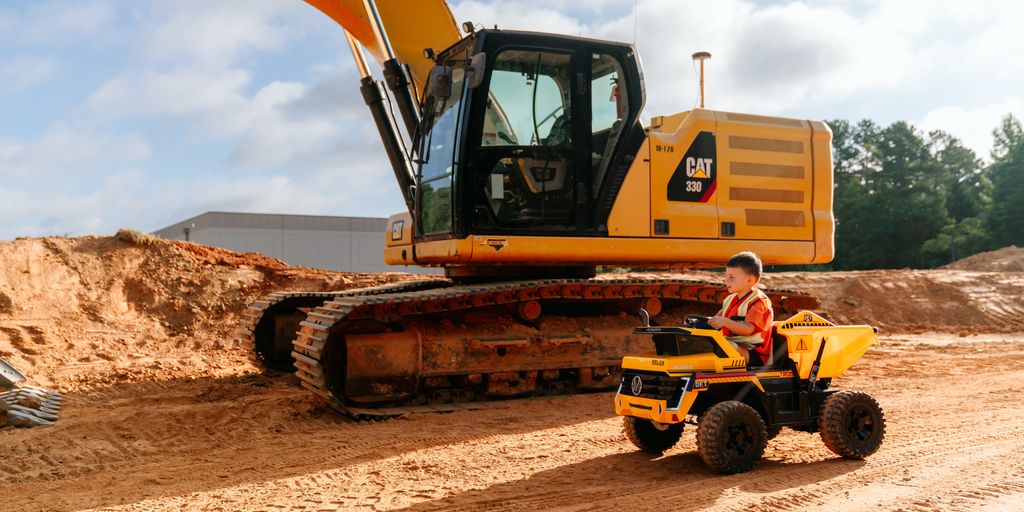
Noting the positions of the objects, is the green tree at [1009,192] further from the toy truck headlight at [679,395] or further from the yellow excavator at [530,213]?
the toy truck headlight at [679,395]

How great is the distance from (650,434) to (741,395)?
26.5 inches

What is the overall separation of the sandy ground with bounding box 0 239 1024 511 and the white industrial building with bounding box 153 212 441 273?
16.6 metres

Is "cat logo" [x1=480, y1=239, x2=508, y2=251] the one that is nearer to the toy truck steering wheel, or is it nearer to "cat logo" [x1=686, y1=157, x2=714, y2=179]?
"cat logo" [x1=686, y1=157, x2=714, y2=179]

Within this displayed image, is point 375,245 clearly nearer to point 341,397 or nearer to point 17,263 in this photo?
point 17,263

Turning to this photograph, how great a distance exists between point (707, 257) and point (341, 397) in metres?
4.06

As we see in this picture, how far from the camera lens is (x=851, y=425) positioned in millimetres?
5203

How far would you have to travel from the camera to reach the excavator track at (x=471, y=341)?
23.5 ft

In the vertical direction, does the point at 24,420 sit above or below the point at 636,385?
below

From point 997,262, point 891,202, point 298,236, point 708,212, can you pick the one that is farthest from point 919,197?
point 708,212

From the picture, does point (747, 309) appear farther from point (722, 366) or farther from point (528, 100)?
point (528, 100)

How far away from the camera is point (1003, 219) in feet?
119

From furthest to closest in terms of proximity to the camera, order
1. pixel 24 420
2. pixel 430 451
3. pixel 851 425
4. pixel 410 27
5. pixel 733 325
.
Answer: pixel 410 27
pixel 24 420
pixel 430 451
pixel 851 425
pixel 733 325

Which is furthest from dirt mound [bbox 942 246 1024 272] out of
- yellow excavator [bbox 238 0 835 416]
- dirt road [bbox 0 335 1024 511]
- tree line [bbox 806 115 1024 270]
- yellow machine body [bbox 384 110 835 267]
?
dirt road [bbox 0 335 1024 511]

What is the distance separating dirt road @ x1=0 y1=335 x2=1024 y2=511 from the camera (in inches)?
174
